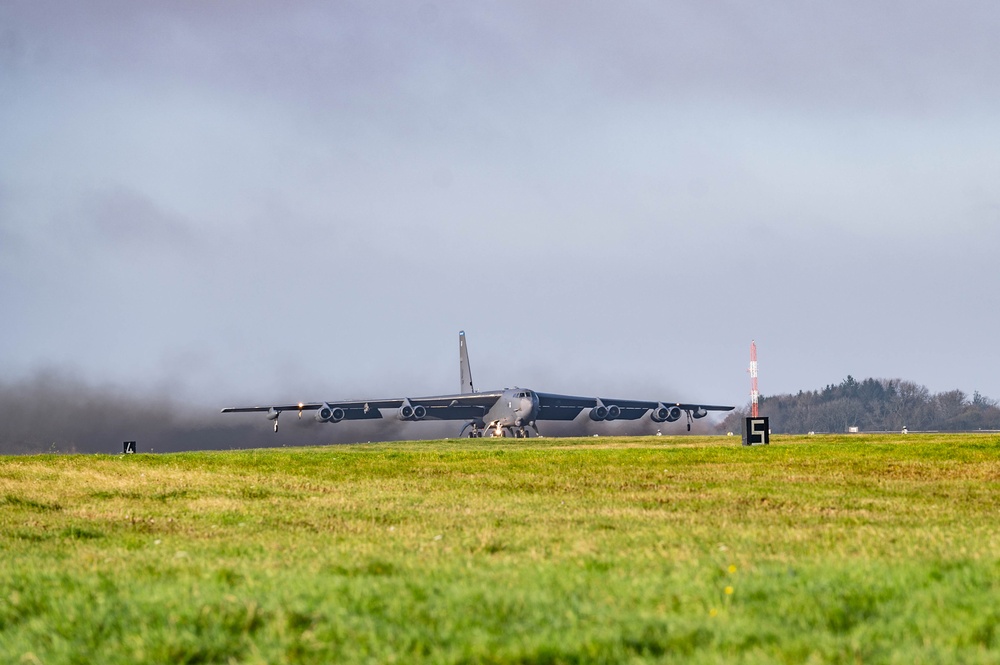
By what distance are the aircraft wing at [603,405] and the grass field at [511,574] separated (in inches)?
3034

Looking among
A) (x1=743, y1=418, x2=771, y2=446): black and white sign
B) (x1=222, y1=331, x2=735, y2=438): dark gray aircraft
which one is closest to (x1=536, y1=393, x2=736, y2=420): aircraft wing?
(x1=222, y1=331, x2=735, y2=438): dark gray aircraft

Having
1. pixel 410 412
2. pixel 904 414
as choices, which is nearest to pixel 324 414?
pixel 410 412

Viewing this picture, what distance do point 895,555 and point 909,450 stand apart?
2300 cm

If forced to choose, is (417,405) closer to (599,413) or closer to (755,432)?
(599,413)

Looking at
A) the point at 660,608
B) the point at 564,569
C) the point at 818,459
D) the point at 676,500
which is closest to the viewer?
the point at 660,608

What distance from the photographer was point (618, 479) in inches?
891

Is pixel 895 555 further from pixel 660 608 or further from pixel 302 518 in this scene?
pixel 302 518

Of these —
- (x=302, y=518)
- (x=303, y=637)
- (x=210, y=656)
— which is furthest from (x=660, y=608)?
(x=302, y=518)

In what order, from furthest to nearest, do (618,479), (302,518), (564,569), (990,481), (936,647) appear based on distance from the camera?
(618,479) → (990,481) → (302,518) → (564,569) → (936,647)

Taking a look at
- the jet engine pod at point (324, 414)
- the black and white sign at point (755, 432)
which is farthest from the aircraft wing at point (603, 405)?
the black and white sign at point (755, 432)

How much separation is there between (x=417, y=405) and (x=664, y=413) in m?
23.7

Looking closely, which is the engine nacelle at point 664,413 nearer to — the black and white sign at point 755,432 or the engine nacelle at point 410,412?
the engine nacelle at point 410,412

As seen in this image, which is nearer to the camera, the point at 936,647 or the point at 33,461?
the point at 936,647

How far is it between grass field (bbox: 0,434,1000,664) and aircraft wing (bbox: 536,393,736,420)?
253 ft
